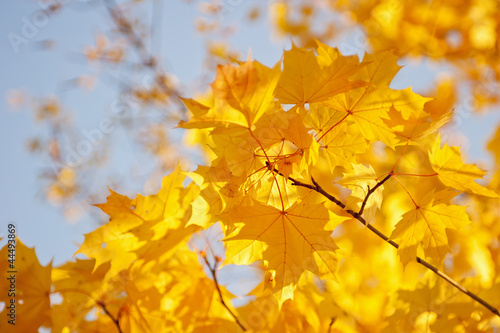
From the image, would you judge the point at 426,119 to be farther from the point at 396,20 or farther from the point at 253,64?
the point at 396,20

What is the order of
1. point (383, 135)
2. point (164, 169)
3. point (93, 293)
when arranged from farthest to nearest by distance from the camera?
point (164, 169)
point (93, 293)
point (383, 135)

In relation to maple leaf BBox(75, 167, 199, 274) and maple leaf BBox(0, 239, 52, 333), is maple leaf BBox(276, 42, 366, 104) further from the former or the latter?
maple leaf BBox(0, 239, 52, 333)

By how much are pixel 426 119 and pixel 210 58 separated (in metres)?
3.83

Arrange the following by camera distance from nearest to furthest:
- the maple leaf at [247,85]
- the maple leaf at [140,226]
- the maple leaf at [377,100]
A: the maple leaf at [247,85]
the maple leaf at [377,100]
the maple leaf at [140,226]

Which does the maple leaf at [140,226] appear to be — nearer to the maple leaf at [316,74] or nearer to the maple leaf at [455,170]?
the maple leaf at [316,74]

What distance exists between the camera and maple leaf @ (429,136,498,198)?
0.88m

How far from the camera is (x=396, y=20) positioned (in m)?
3.73

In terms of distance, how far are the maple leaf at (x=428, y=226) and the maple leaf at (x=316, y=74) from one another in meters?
0.42

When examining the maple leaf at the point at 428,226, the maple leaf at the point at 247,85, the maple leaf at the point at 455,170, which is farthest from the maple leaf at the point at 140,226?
the maple leaf at the point at 455,170

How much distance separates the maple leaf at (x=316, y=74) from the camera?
736 millimetres

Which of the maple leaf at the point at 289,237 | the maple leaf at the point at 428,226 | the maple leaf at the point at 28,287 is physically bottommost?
the maple leaf at the point at 428,226

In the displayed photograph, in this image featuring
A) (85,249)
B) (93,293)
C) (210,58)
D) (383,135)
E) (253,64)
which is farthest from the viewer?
(210,58)

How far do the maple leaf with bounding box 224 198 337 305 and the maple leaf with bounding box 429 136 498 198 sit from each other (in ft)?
1.26

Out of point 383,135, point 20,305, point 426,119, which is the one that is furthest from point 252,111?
point 20,305
